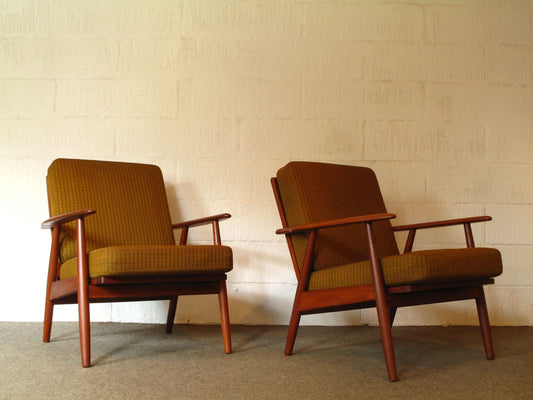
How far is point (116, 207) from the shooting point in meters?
2.85

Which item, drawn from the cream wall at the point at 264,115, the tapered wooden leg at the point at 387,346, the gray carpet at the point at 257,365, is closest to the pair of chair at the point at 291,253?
the tapered wooden leg at the point at 387,346

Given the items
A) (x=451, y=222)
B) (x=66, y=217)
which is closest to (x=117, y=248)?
(x=66, y=217)

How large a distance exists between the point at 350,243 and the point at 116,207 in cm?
114

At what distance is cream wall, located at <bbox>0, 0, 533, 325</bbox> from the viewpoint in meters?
3.42

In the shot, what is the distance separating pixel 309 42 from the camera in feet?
11.7

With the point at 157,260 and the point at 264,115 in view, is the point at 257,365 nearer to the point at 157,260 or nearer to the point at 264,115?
the point at 157,260

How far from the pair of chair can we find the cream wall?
0.52 meters

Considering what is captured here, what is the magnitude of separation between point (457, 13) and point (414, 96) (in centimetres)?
61

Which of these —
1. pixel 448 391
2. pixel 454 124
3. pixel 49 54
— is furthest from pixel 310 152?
pixel 448 391

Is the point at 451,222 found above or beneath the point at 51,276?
above

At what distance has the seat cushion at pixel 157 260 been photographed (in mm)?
2168

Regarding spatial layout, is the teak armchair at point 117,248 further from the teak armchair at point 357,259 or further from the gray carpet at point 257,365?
the teak armchair at point 357,259

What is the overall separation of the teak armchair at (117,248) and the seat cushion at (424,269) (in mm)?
480

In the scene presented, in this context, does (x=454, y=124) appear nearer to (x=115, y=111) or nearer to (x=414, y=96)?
(x=414, y=96)
